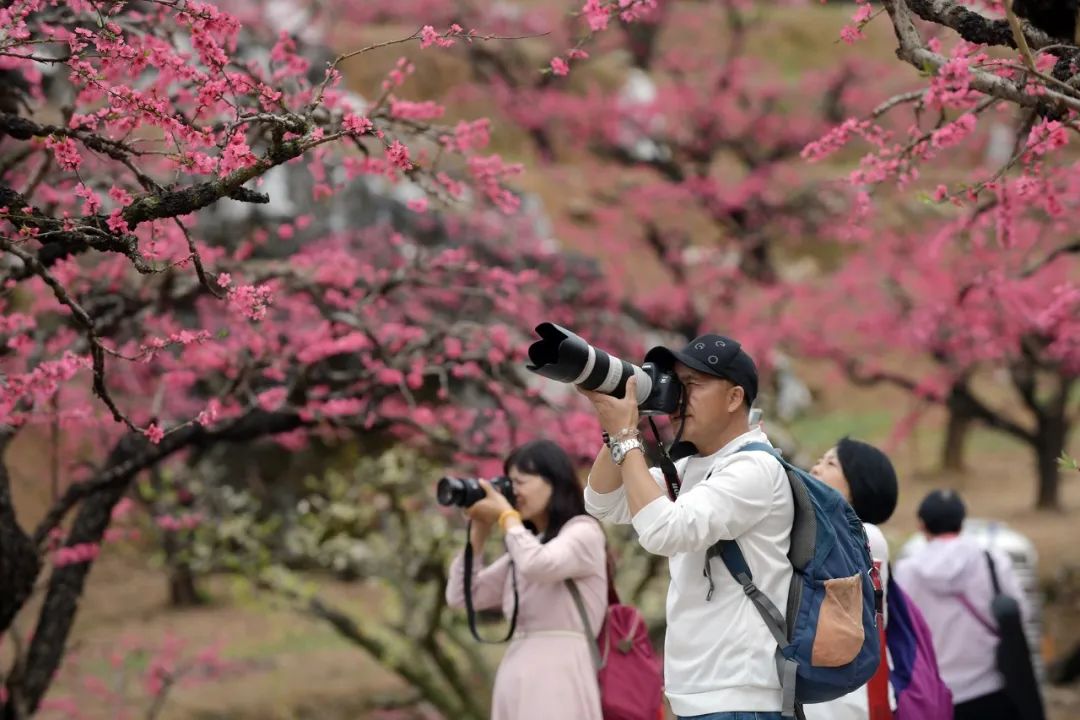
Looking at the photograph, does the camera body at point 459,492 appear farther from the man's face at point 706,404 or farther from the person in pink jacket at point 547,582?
the man's face at point 706,404

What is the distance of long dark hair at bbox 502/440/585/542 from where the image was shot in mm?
4305

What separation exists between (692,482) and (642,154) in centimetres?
1372

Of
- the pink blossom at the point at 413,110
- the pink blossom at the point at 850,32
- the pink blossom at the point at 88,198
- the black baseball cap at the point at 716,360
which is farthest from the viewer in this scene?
the pink blossom at the point at 413,110

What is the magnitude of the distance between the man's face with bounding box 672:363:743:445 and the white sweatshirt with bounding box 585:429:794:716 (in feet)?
0.25

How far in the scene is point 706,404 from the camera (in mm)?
3057

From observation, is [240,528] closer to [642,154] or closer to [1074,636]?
[1074,636]

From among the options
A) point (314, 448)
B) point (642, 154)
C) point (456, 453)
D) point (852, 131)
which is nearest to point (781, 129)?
point (642, 154)

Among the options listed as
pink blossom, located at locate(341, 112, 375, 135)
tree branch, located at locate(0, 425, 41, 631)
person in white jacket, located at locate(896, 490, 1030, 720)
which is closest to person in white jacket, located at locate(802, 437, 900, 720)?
person in white jacket, located at locate(896, 490, 1030, 720)

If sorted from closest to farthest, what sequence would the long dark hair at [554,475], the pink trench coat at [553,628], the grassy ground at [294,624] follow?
the pink trench coat at [553,628] → the long dark hair at [554,475] → the grassy ground at [294,624]

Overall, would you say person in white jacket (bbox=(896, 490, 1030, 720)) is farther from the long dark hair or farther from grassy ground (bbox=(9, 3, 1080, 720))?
grassy ground (bbox=(9, 3, 1080, 720))

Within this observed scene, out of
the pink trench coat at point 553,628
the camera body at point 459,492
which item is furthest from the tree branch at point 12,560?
the pink trench coat at point 553,628

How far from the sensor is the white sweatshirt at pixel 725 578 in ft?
9.31

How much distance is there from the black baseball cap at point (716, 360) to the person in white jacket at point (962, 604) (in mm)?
2154

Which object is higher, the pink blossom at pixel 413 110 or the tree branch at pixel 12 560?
the pink blossom at pixel 413 110
